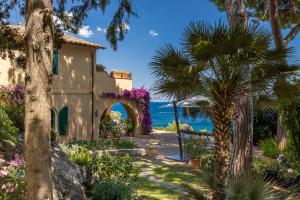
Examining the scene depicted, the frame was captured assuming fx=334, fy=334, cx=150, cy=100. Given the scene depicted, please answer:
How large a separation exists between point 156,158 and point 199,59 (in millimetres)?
10781

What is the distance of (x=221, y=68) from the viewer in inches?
244

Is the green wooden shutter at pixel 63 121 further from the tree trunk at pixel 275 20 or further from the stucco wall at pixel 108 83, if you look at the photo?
the tree trunk at pixel 275 20

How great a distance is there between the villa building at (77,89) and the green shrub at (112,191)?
1266 centimetres

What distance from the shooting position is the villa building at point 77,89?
20266 millimetres

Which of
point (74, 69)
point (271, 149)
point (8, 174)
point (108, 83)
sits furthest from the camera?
point (108, 83)

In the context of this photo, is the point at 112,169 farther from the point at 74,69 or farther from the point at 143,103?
the point at 143,103

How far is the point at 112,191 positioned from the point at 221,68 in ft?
12.2

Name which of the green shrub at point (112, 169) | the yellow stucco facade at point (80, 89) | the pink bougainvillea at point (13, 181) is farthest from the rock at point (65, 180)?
the yellow stucco facade at point (80, 89)

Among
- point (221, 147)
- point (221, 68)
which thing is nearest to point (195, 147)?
point (221, 147)

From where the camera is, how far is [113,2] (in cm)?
1112

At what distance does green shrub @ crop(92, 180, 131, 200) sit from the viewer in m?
7.59

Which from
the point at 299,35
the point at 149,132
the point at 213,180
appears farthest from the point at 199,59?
the point at 149,132

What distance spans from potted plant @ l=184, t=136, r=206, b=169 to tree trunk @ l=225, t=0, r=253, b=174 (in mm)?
3716

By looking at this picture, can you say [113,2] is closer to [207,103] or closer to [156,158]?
[207,103]
